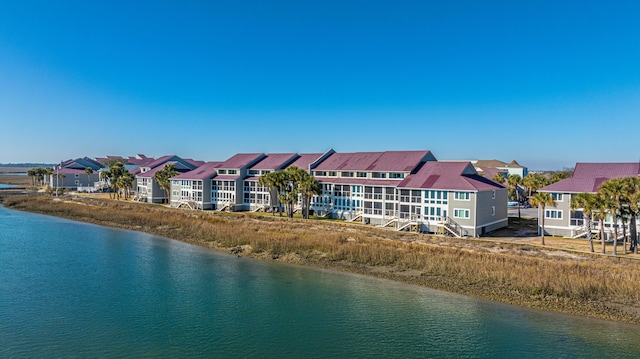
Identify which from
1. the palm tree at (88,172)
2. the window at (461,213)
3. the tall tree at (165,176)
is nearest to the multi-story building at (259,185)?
the tall tree at (165,176)

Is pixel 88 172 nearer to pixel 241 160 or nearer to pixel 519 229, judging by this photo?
pixel 241 160

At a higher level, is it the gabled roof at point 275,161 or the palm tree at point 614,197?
the gabled roof at point 275,161

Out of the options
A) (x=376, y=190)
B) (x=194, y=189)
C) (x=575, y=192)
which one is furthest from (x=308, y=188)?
(x=575, y=192)

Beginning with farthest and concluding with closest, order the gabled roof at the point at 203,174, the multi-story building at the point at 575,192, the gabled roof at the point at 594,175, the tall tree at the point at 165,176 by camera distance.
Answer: the tall tree at the point at 165,176, the gabled roof at the point at 203,174, the multi-story building at the point at 575,192, the gabled roof at the point at 594,175

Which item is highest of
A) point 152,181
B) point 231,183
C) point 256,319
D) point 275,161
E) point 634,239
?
point 275,161

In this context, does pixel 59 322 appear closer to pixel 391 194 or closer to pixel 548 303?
pixel 548 303

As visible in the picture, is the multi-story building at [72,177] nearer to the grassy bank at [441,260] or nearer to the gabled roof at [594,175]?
the grassy bank at [441,260]

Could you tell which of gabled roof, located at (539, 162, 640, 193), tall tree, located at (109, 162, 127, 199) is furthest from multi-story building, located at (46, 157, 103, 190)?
gabled roof, located at (539, 162, 640, 193)
